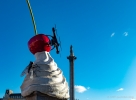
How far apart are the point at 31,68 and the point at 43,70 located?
349mm

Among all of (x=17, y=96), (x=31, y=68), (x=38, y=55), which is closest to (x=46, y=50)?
(x=38, y=55)

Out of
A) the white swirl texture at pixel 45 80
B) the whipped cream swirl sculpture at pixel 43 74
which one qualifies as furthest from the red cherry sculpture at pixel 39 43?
the white swirl texture at pixel 45 80

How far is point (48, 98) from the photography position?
672 cm

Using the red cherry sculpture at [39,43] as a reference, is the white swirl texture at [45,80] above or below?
below

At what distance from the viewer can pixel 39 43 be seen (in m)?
7.22

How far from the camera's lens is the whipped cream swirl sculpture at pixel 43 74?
6.70 metres

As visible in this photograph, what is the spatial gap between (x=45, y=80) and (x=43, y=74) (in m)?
0.23

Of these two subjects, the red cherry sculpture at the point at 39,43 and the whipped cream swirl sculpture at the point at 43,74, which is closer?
the whipped cream swirl sculpture at the point at 43,74

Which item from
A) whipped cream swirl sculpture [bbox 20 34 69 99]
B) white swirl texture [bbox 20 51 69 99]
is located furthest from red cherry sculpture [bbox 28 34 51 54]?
white swirl texture [bbox 20 51 69 99]

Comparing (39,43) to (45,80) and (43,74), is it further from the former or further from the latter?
(45,80)

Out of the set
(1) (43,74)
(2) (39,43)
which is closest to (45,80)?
(1) (43,74)

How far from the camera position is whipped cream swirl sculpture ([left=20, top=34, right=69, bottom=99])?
670cm

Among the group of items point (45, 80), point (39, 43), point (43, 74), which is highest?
point (39, 43)

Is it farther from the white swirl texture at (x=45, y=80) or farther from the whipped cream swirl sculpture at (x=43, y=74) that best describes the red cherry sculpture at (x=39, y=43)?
the white swirl texture at (x=45, y=80)
